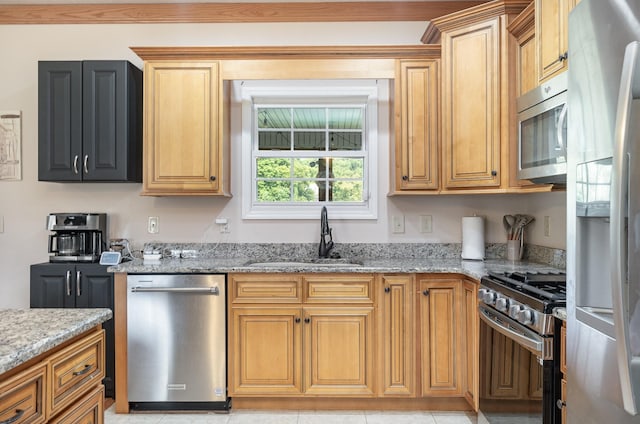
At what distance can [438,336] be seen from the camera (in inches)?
104

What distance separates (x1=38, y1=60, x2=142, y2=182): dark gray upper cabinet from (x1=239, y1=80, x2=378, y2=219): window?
2.66ft

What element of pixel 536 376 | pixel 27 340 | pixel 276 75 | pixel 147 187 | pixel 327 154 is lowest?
pixel 536 376

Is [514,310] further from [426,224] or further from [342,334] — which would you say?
[426,224]

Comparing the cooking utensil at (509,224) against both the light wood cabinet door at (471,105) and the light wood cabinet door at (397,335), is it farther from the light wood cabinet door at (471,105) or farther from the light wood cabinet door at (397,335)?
the light wood cabinet door at (397,335)

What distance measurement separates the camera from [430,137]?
288cm

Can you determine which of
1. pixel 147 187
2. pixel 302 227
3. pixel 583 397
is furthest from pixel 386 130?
Answer: pixel 583 397

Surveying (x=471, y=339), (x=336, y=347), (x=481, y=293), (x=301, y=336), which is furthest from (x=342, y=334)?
(x=481, y=293)

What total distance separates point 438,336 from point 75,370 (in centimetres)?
196

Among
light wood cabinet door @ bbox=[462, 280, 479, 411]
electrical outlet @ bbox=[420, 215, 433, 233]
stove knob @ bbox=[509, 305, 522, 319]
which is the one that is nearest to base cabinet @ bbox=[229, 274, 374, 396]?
light wood cabinet door @ bbox=[462, 280, 479, 411]

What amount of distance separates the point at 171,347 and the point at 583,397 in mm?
2143

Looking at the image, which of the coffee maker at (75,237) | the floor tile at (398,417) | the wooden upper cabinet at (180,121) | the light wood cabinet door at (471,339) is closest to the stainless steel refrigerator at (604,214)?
the light wood cabinet door at (471,339)

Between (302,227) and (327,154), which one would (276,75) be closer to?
(327,154)

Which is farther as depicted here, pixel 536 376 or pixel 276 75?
pixel 276 75

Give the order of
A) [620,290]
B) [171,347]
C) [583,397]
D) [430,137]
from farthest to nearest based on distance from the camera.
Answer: [430,137] → [171,347] → [583,397] → [620,290]
